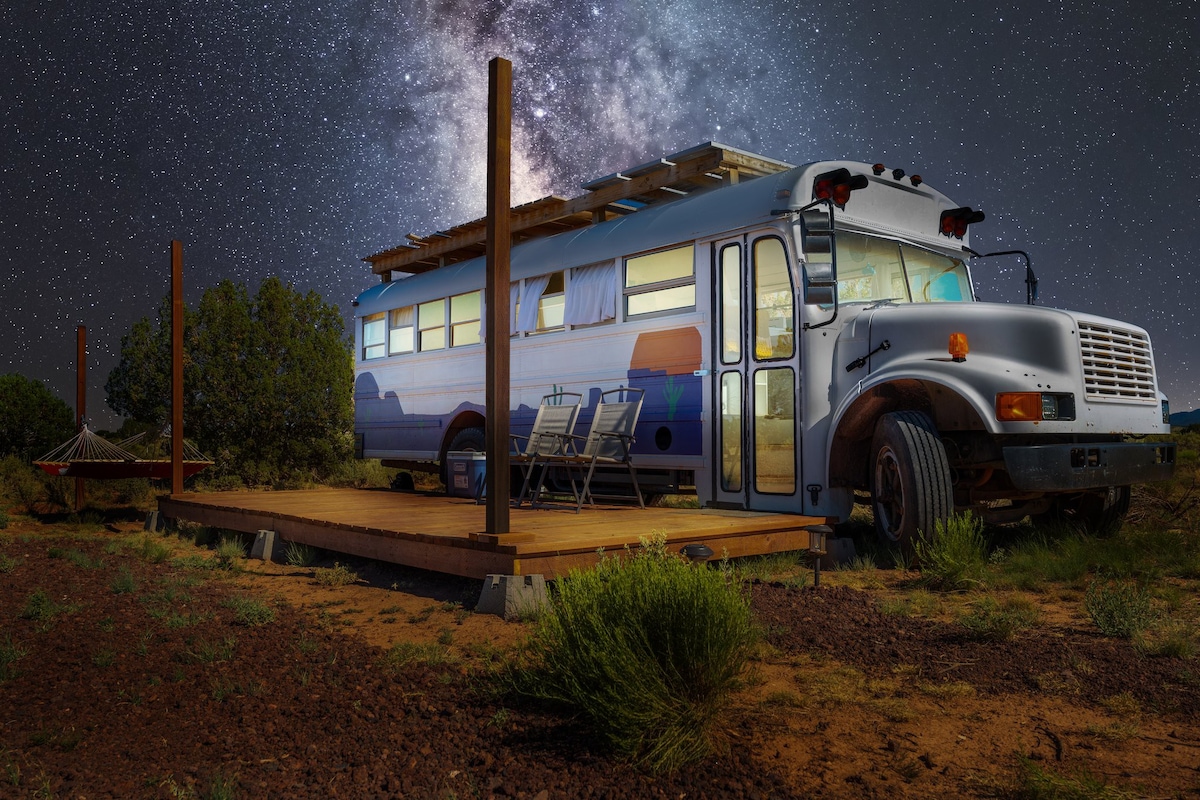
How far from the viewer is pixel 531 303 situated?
10555mm

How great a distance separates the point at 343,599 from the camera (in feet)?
22.3

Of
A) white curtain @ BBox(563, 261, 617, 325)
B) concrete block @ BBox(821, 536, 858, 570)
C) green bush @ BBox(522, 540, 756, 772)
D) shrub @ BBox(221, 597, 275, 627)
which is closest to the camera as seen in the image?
green bush @ BBox(522, 540, 756, 772)

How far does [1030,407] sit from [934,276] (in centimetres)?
230

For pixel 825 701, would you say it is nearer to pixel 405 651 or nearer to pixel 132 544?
pixel 405 651

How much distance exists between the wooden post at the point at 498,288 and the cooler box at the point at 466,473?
4.04 m

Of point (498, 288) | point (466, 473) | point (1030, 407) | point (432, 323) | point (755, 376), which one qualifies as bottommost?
point (466, 473)

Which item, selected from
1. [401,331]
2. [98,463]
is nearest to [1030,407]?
[401,331]

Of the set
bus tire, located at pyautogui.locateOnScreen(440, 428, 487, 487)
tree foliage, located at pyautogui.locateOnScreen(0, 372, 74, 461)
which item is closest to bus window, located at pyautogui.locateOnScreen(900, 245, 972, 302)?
bus tire, located at pyautogui.locateOnScreen(440, 428, 487, 487)

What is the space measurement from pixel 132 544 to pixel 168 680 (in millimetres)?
6450

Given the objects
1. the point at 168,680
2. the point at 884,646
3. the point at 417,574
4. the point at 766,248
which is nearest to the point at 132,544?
the point at 417,574

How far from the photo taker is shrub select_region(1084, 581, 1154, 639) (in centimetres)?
499

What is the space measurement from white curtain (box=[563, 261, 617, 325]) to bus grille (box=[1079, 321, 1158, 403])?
14.0 feet

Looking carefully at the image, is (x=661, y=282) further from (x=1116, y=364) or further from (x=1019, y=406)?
(x=1116, y=364)

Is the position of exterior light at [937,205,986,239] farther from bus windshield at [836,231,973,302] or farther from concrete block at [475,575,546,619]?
concrete block at [475,575,546,619]
